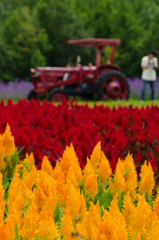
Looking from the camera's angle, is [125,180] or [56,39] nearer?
[125,180]

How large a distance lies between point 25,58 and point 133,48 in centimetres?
692

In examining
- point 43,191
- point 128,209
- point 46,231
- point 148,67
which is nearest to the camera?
point 46,231

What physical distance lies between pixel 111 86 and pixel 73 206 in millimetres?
12194

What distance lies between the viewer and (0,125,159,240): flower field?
141 cm

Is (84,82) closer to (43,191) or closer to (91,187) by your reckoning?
(91,187)

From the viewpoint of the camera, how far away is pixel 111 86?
44.9 ft

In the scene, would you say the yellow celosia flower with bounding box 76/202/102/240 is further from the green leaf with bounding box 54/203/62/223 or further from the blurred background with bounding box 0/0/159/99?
the blurred background with bounding box 0/0/159/99

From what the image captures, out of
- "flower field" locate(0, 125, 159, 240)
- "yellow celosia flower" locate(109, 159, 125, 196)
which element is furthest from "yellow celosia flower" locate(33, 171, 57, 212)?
"yellow celosia flower" locate(109, 159, 125, 196)

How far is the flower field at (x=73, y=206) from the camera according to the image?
1413 mm

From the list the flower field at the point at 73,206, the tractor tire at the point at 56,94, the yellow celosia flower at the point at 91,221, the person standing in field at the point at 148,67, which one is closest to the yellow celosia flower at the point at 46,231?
the flower field at the point at 73,206

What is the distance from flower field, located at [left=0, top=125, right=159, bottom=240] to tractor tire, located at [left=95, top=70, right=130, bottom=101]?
10802 millimetres

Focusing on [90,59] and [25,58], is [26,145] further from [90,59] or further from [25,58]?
[90,59]

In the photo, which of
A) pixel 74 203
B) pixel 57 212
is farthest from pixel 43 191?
pixel 74 203

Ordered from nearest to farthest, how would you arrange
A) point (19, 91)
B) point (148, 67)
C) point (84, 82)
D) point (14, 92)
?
point (148, 67) < point (84, 82) < point (14, 92) < point (19, 91)
